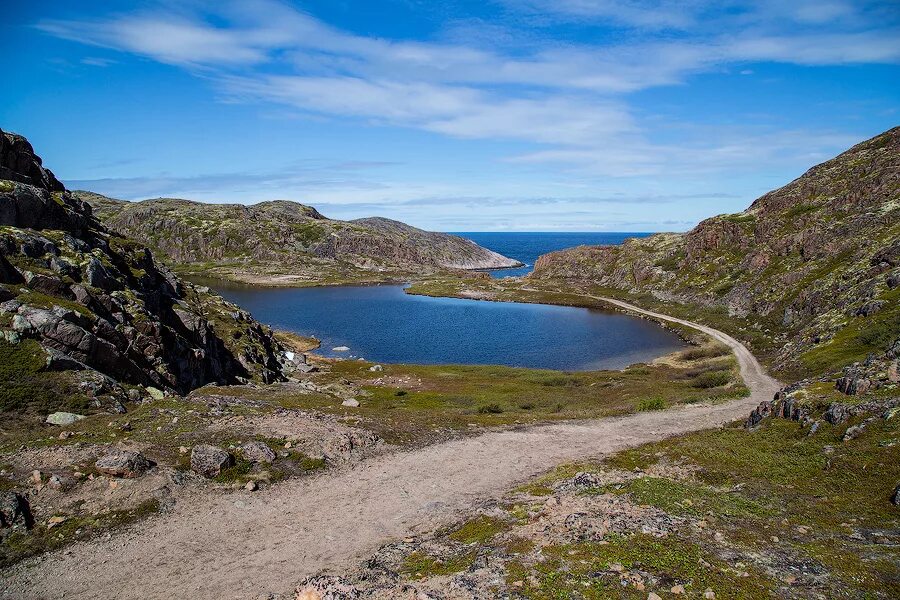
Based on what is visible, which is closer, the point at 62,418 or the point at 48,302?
the point at 62,418

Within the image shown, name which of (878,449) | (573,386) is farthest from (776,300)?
A: (878,449)

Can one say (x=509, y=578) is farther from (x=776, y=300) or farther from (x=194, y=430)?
(x=776, y=300)

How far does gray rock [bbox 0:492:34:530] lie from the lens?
23.2m

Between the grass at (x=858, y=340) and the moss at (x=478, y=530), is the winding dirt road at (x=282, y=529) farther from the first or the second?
the grass at (x=858, y=340)

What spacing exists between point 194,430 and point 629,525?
2731 centimetres

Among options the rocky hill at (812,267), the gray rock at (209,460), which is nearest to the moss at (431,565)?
the gray rock at (209,460)

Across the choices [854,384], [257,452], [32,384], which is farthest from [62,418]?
[854,384]

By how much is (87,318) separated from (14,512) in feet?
81.5

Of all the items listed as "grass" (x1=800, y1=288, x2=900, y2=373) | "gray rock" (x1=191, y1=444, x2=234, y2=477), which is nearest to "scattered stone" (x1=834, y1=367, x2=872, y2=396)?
"grass" (x1=800, y1=288, x2=900, y2=373)

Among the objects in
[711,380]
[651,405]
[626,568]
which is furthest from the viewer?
[711,380]

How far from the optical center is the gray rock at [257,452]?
106 feet

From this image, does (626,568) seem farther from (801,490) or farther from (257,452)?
(257,452)

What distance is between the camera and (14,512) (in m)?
23.5

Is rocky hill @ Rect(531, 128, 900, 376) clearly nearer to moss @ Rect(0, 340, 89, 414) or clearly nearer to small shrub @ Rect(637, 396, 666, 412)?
small shrub @ Rect(637, 396, 666, 412)
